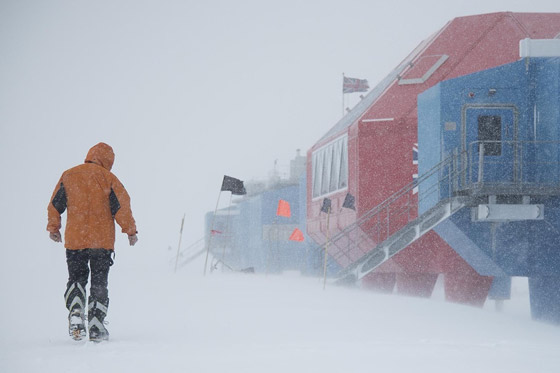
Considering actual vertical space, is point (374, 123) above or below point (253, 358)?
above

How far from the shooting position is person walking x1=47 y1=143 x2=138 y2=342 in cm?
835

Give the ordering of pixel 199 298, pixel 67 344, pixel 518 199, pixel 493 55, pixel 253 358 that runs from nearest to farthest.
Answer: pixel 253 358
pixel 67 344
pixel 518 199
pixel 199 298
pixel 493 55

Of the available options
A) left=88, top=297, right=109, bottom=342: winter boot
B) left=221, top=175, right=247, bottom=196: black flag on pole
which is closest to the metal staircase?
left=88, top=297, right=109, bottom=342: winter boot

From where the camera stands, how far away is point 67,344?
820cm

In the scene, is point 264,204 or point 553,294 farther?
point 264,204

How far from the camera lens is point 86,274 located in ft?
27.9

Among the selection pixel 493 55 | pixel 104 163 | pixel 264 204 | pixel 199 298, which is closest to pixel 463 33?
pixel 493 55

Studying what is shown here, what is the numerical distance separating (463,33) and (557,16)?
2.95 m

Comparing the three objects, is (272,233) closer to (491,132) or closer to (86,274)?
(491,132)

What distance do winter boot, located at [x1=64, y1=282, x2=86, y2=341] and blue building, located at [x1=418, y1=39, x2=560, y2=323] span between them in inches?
298

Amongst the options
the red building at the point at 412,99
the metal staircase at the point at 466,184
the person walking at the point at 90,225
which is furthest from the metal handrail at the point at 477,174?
the person walking at the point at 90,225

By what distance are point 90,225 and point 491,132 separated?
968 centimetres

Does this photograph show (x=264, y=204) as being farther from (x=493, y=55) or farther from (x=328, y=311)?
(x=328, y=311)

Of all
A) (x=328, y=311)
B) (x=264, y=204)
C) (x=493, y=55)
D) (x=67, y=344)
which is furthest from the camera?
(x=264, y=204)
